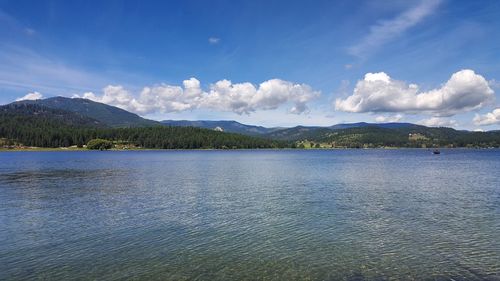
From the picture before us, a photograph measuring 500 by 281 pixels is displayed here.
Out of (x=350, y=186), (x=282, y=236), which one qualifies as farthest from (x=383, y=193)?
Result: (x=282, y=236)

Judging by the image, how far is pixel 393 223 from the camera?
34469 mm

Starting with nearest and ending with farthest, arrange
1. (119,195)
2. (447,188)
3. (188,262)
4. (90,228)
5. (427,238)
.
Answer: (188,262)
(427,238)
(90,228)
(119,195)
(447,188)

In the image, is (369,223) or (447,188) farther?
(447,188)

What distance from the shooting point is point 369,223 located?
34469mm

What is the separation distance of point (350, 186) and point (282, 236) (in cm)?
3602

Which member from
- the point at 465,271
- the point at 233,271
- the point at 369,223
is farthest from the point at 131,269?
the point at 369,223

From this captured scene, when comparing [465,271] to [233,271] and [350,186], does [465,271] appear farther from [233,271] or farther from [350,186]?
[350,186]

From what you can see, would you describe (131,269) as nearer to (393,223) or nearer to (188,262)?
(188,262)

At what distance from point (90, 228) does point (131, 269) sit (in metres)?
12.6

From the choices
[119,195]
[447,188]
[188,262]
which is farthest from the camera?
[447,188]

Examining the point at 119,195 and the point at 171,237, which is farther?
the point at 119,195

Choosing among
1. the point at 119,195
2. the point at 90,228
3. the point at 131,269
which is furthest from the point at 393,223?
the point at 119,195

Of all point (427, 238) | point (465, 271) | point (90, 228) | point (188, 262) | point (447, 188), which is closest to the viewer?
point (465, 271)

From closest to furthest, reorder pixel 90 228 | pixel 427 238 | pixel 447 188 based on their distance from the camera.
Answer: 1. pixel 427 238
2. pixel 90 228
3. pixel 447 188
